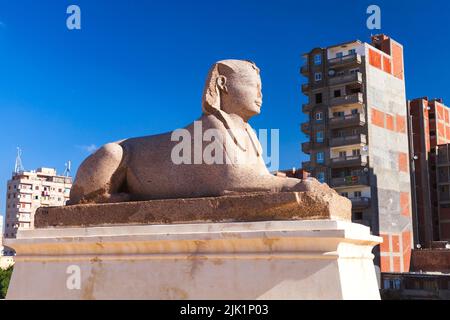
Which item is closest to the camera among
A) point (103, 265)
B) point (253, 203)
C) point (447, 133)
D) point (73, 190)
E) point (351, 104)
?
point (253, 203)

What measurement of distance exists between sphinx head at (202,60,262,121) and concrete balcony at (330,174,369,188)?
31.5 metres

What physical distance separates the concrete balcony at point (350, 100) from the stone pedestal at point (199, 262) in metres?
32.2

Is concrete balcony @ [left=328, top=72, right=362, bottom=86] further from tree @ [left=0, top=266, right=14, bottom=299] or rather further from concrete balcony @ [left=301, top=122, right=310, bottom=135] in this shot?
tree @ [left=0, top=266, right=14, bottom=299]

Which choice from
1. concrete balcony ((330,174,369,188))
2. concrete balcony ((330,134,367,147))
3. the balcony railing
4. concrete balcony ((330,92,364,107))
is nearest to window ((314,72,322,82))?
concrete balcony ((330,92,364,107))

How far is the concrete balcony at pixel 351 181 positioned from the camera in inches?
1471

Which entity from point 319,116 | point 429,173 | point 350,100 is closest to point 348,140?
point 350,100

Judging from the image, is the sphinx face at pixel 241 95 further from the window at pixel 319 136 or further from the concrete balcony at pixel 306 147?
the concrete balcony at pixel 306 147

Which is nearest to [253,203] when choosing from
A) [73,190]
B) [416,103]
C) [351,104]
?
[73,190]

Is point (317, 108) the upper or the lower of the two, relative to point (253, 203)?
upper

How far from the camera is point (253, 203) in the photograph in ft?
19.5

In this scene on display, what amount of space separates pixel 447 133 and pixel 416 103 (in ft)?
19.6

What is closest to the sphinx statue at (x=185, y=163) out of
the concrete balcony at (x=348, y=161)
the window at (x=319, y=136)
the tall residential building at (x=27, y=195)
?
the concrete balcony at (x=348, y=161)

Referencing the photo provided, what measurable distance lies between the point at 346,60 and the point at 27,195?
1845 inches
